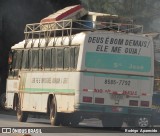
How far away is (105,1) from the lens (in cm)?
5584

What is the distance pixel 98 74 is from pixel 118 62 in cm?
79

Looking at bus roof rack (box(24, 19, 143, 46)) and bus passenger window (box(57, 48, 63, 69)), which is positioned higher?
bus roof rack (box(24, 19, 143, 46))

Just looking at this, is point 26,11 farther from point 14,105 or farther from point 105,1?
point 14,105

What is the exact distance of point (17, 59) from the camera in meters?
31.0

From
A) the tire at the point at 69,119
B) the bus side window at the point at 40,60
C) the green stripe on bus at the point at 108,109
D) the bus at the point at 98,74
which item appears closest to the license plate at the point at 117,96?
the bus at the point at 98,74

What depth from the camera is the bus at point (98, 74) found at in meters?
24.9

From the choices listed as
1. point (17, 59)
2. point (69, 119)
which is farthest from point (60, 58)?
point (17, 59)

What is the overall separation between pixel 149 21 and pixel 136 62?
2742 cm

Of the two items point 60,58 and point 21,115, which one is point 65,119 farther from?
point 21,115

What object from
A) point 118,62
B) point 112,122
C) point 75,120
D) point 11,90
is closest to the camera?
point 118,62

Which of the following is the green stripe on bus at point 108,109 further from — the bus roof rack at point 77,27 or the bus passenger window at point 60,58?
the bus roof rack at point 77,27

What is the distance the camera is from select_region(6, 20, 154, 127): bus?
81.8ft

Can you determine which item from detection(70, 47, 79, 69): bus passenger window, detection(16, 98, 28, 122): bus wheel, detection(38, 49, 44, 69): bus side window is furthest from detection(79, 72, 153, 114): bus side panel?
detection(16, 98, 28, 122): bus wheel

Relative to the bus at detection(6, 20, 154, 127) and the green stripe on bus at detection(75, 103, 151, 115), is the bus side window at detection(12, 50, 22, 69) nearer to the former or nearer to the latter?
the bus at detection(6, 20, 154, 127)
